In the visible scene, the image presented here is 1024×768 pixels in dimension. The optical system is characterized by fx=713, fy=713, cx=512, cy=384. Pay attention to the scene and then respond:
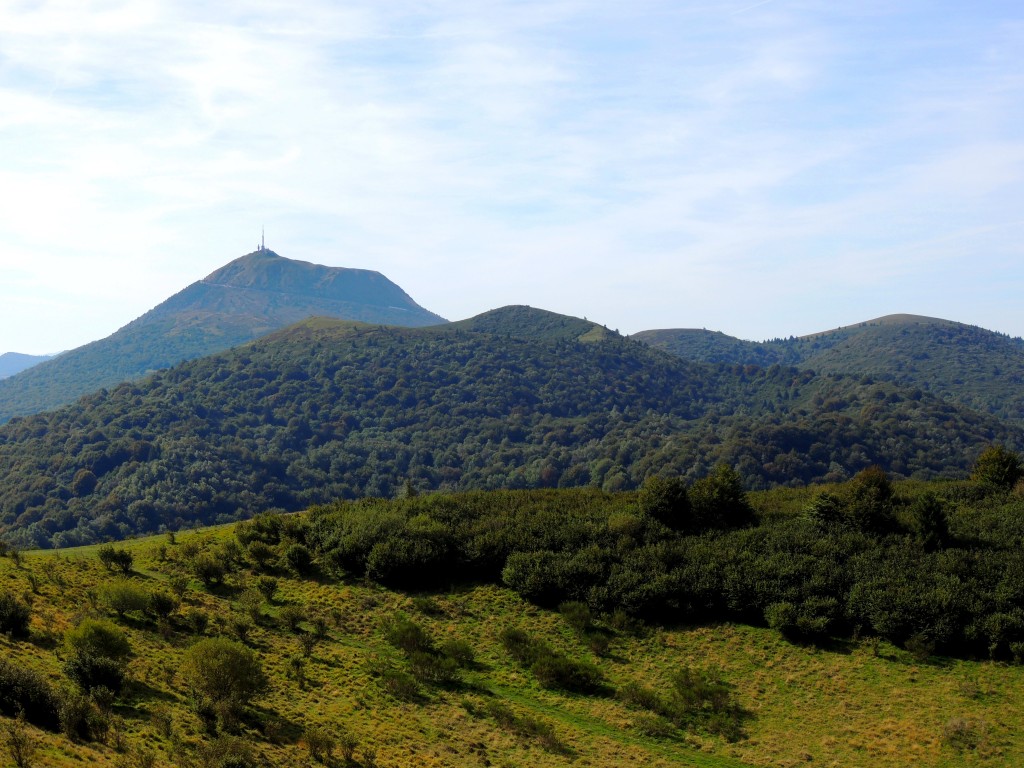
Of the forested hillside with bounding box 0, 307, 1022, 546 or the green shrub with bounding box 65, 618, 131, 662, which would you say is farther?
the forested hillside with bounding box 0, 307, 1022, 546

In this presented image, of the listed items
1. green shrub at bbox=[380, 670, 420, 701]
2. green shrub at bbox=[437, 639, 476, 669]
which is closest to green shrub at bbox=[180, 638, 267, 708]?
green shrub at bbox=[380, 670, 420, 701]

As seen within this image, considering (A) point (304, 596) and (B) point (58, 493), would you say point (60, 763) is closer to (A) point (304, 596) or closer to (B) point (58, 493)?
(A) point (304, 596)

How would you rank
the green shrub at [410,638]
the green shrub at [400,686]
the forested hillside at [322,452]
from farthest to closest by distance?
the forested hillside at [322,452], the green shrub at [410,638], the green shrub at [400,686]

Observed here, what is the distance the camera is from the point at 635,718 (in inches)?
1144

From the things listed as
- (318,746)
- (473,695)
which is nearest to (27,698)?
(318,746)

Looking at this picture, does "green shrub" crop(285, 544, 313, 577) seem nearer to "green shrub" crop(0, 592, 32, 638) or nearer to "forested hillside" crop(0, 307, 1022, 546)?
"green shrub" crop(0, 592, 32, 638)

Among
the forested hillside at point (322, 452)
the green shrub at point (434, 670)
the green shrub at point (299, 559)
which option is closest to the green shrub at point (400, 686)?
the green shrub at point (434, 670)

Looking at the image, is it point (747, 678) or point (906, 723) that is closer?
point (906, 723)

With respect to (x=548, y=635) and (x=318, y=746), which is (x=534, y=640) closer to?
(x=548, y=635)

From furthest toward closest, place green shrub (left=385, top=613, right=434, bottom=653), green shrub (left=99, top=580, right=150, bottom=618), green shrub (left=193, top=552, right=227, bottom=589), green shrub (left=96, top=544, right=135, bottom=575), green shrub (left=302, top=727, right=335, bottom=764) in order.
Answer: green shrub (left=193, top=552, right=227, bottom=589) < green shrub (left=96, top=544, right=135, bottom=575) < green shrub (left=385, top=613, right=434, bottom=653) < green shrub (left=99, top=580, right=150, bottom=618) < green shrub (left=302, top=727, right=335, bottom=764)

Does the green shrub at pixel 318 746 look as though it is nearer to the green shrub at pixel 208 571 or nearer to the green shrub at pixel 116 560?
the green shrub at pixel 208 571

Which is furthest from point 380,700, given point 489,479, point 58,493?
point 489,479

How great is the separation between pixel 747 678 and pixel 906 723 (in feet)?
21.1

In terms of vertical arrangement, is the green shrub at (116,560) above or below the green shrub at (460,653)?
above
